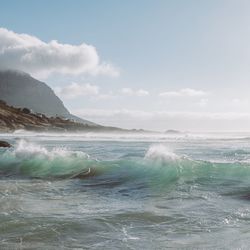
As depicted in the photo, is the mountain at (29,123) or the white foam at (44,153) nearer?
the white foam at (44,153)

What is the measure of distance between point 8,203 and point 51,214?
5.99ft

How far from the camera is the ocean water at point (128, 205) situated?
24.5 ft

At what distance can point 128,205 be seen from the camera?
34.8 feet

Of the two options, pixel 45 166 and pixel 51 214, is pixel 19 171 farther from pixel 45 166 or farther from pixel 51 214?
pixel 51 214

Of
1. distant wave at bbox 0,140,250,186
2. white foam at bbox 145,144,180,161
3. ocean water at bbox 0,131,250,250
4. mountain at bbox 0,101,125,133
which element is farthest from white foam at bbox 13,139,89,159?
mountain at bbox 0,101,125,133

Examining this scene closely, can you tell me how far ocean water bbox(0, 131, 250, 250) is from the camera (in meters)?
7.48

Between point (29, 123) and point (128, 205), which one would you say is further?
point (29, 123)

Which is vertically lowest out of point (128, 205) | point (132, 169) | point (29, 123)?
point (128, 205)

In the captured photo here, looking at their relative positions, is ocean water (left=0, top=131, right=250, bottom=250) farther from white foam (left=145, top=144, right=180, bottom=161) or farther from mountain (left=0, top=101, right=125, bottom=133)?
mountain (left=0, top=101, right=125, bottom=133)

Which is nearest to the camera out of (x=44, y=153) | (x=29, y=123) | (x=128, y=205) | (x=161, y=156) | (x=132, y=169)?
(x=128, y=205)

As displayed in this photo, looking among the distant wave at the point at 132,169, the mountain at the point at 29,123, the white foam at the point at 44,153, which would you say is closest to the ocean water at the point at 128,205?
the distant wave at the point at 132,169

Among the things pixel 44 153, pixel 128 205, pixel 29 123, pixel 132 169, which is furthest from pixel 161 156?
pixel 29 123

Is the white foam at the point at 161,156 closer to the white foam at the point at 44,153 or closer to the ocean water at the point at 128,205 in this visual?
the ocean water at the point at 128,205

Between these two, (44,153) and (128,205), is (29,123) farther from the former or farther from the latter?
(128,205)
